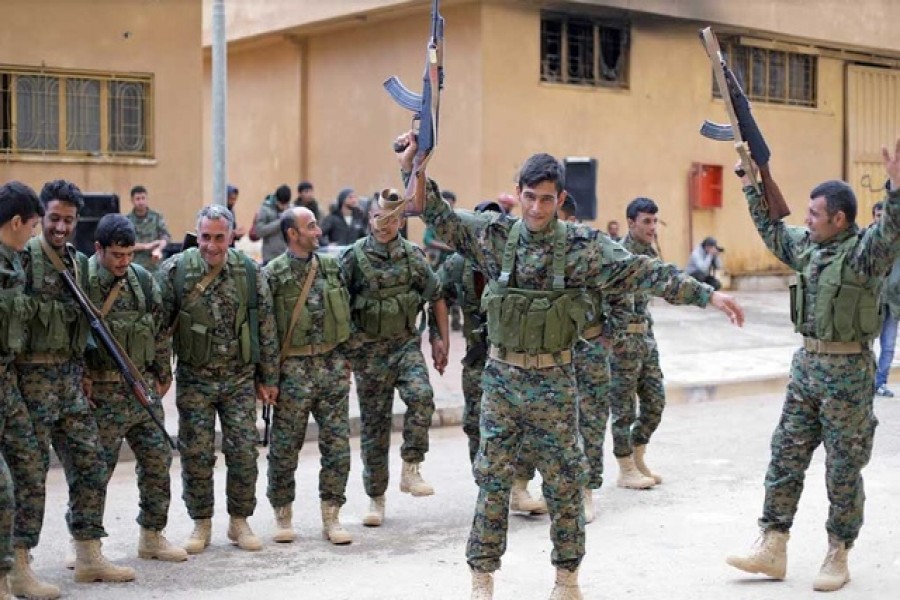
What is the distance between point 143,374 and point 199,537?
1005 millimetres

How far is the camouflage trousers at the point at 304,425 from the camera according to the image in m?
7.54

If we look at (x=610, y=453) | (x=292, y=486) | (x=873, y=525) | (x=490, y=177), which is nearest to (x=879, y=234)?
(x=873, y=525)

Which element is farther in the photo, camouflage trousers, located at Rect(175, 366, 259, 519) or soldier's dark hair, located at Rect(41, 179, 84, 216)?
camouflage trousers, located at Rect(175, 366, 259, 519)

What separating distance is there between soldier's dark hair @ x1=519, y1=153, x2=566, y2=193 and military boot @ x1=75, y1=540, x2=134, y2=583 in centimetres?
280

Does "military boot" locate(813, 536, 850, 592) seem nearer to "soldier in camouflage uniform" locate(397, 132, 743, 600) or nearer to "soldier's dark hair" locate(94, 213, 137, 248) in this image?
"soldier in camouflage uniform" locate(397, 132, 743, 600)

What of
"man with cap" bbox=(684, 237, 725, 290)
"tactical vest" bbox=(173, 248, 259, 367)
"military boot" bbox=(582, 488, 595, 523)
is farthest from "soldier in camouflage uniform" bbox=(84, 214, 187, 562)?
"man with cap" bbox=(684, 237, 725, 290)

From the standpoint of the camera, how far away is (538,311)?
587cm

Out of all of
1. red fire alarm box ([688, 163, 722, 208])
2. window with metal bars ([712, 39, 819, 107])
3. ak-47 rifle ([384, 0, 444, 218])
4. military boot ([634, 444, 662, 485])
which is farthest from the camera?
window with metal bars ([712, 39, 819, 107])

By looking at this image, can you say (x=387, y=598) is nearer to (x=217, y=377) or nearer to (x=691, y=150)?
(x=217, y=377)

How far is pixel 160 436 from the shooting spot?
7.03 metres

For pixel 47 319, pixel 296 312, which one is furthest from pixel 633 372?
pixel 47 319

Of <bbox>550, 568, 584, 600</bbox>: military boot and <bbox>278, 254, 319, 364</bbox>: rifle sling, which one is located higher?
<bbox>278, 254, 319, 364</bbox>: rifle sling

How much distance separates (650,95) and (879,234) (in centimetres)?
1692

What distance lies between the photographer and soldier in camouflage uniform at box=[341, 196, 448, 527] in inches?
311
